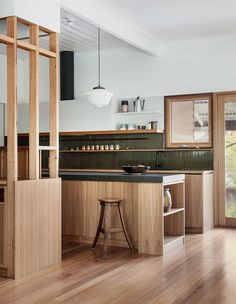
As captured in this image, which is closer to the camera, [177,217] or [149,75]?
[177,217]

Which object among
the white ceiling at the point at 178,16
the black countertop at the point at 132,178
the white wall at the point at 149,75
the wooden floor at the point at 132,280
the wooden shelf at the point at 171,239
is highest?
the white ceiling at the point at 178,16

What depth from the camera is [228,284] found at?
3.96 metres

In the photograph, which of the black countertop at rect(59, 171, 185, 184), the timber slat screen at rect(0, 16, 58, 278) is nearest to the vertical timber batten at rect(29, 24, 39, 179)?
the timber slat screen at rect(0, 16, 58, 278)

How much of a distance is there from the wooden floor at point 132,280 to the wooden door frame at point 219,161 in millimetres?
1865

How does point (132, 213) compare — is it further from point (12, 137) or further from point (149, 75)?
point (149, 75)

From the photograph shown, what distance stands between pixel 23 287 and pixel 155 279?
125cm

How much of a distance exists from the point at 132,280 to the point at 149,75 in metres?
4.55

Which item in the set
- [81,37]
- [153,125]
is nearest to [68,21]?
[81,37]

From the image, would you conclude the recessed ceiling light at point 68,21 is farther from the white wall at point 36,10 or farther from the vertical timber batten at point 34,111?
the vertical timber batten at point 34,111

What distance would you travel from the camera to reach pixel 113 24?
6.14m

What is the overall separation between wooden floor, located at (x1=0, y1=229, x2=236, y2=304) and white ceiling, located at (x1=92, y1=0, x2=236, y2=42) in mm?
3201

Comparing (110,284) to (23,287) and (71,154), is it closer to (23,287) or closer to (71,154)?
(23,287)

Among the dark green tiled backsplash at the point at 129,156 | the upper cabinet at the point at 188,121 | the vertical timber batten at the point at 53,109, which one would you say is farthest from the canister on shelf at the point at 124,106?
the vertical timber batten at the point at 53,109

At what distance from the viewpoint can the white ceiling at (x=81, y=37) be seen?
6359 mm
